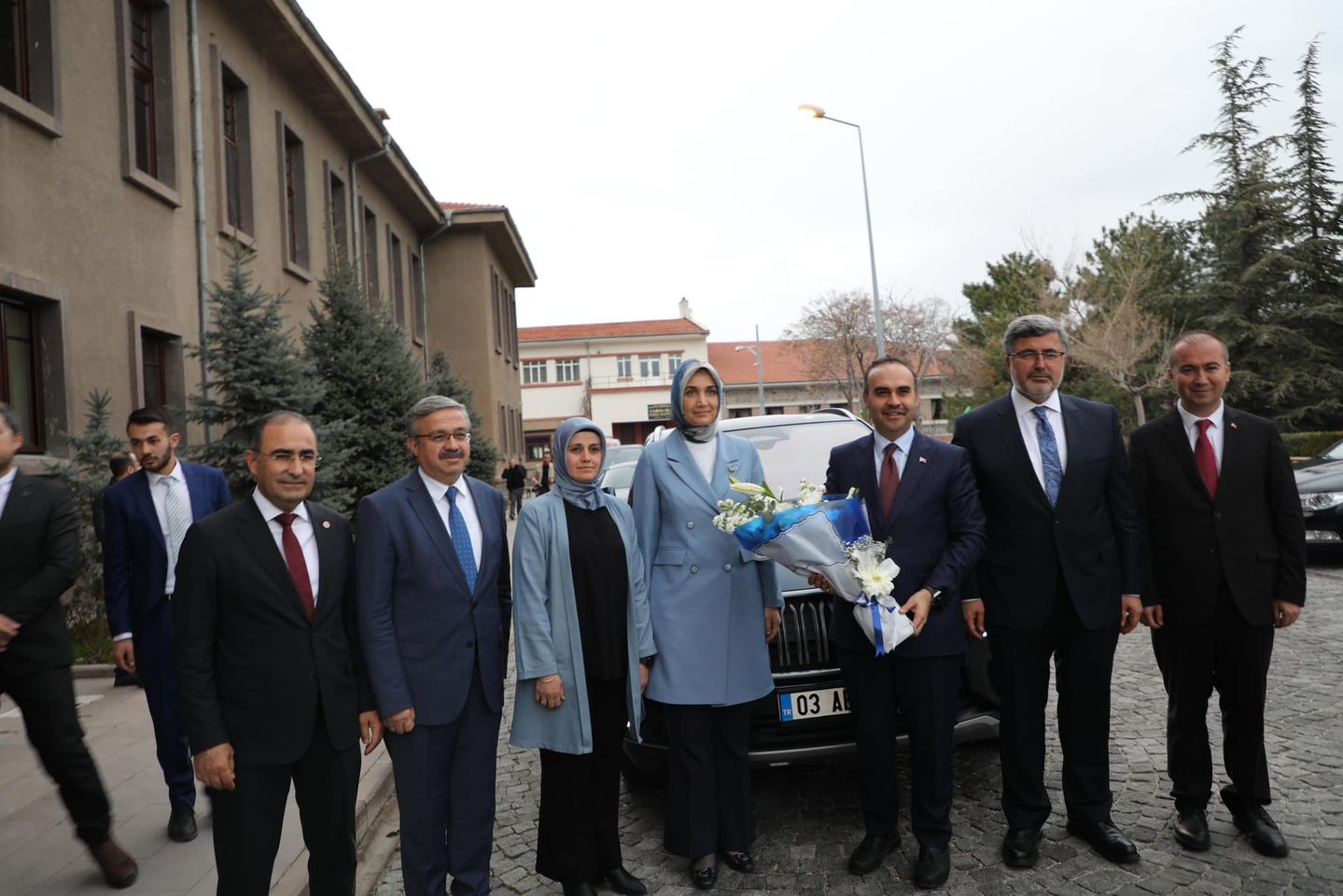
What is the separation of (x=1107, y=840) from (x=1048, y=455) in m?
1.64

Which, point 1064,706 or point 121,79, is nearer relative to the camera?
point 1064,706

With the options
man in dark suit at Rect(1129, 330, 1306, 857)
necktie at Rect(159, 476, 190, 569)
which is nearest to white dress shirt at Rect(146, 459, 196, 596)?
necktie at Rect(159, 476, 190, 569)

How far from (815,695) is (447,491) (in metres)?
1.90

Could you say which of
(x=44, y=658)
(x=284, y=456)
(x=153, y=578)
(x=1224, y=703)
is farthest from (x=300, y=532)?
(x=1224, y=703)

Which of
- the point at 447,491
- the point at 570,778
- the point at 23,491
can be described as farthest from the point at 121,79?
the point at 570,778

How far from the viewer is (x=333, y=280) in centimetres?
1380

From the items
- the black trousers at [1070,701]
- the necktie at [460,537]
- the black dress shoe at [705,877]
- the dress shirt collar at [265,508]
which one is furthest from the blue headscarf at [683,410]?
the black dress shoe at [705,877]

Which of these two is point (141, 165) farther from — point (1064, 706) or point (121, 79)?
point (1064, 706)

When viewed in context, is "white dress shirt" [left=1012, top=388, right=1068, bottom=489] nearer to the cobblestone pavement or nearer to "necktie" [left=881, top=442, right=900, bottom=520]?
"necktie" [left=881, top=442, right=900, bottom=520]

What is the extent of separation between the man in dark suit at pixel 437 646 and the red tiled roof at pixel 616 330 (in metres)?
63.7

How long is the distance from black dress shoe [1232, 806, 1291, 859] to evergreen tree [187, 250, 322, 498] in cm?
905

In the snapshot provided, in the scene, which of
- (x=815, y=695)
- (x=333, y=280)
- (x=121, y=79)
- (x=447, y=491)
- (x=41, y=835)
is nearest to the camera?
(x=447, y=491)

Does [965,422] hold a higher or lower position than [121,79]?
lower

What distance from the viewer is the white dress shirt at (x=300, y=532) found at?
124 inches
